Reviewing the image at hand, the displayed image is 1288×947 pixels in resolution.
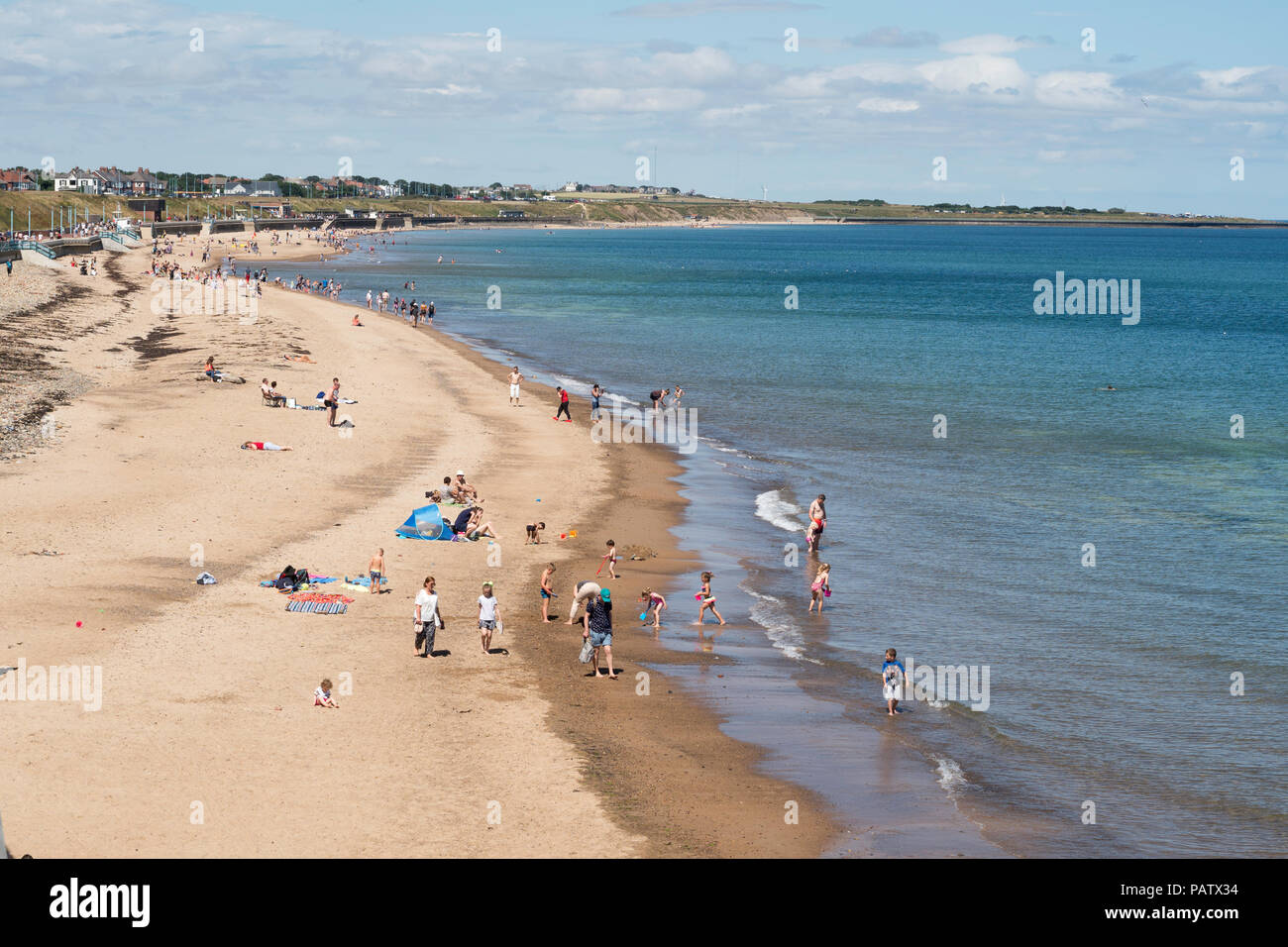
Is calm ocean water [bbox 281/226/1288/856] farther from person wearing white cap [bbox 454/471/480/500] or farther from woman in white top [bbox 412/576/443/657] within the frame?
person wearing white cap [bbox 454/471/480/500]

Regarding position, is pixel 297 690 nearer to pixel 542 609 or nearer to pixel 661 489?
pixel 542 609

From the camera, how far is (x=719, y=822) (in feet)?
48.0

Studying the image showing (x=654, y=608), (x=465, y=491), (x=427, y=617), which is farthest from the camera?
(x=465, y=491)

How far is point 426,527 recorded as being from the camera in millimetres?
27062

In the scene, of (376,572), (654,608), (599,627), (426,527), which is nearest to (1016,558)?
(654,608)

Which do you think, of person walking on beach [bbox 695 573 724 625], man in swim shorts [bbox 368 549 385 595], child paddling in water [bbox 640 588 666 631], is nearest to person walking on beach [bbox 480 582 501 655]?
man in swim shorts [bbox 368 549 385 595]

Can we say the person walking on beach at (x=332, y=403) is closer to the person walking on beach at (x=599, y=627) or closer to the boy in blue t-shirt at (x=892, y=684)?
the person walking on beach at (x=599, y=627)

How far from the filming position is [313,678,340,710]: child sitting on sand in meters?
17.1

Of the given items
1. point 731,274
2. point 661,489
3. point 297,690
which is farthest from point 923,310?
point 297,690

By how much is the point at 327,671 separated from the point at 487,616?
9.27 ft

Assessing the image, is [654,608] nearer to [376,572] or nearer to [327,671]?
[376,572]

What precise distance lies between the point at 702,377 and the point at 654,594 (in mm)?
38908

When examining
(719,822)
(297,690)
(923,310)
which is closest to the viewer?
(719,822)
